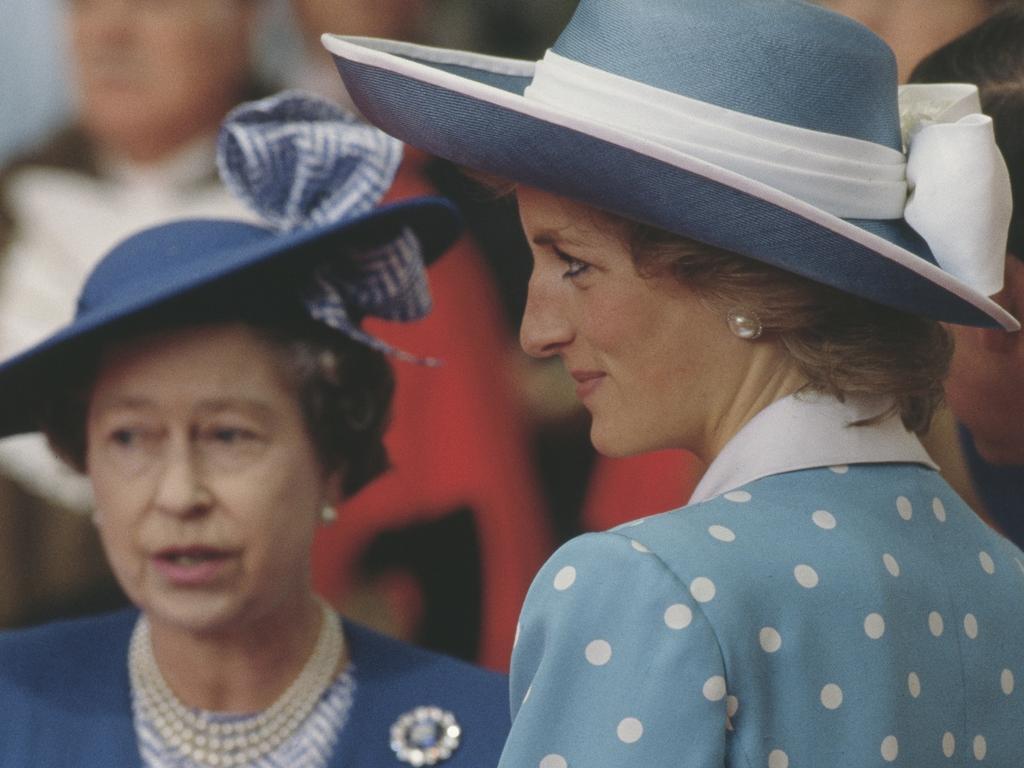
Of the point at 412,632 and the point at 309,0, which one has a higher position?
the point at 309,0

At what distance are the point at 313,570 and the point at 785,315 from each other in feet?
5.56

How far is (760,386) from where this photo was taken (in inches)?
51.6

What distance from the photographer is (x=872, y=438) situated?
4.33ft

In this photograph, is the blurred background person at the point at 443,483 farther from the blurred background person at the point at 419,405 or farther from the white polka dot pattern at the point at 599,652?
the white polka dot pattern at the point at 599,652

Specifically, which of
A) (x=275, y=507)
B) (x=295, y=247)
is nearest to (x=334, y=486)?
(x=275, y=507)

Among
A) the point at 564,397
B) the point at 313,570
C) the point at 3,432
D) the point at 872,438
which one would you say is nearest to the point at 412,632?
the point at 313,570

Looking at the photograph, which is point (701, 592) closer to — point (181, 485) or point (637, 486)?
point (181, 485)

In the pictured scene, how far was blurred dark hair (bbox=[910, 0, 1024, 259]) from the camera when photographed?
1763 millimetres

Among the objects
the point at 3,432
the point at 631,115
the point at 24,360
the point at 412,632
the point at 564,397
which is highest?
the point at 631,115

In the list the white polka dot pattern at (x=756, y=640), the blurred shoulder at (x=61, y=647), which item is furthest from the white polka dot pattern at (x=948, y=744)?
the blurred shoulder at (x=61, y=647)

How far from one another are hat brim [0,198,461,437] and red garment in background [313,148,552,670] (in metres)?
0.76

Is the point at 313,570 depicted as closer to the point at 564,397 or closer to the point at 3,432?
the point at 564,397

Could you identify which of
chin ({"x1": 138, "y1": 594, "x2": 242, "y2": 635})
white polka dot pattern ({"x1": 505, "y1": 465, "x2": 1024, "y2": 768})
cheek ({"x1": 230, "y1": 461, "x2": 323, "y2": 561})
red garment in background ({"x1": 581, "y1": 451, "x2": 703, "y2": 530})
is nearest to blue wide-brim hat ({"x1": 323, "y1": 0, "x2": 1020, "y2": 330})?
white polka dot pattern ({"x1": 505, "y1": 465, "x2": 1024, "y2": 768})

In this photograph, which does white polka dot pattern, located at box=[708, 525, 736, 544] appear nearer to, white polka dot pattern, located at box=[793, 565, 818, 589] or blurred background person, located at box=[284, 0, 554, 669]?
white polka dot pattern, located at box=[793, 565, 818, 589]
